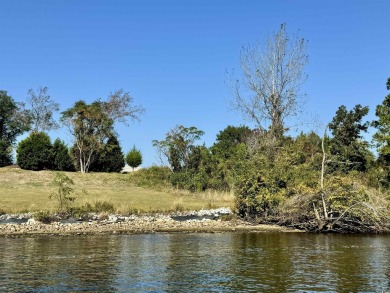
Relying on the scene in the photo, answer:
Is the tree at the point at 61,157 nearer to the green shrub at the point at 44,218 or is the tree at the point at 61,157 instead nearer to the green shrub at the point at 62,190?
the green shrub at the point at 62,190

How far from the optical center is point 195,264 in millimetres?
13609

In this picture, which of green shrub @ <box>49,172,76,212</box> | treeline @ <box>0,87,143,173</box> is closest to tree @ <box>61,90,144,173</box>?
treeline @ <box>0,87,143,173</box>

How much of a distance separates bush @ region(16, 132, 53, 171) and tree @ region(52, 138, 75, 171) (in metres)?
0.65

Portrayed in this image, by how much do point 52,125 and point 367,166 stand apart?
159 feet

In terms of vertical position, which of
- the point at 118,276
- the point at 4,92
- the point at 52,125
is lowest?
the point at 118,276

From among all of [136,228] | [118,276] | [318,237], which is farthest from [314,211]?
[118,276]

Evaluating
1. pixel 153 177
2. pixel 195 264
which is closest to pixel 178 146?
pixel 153 177

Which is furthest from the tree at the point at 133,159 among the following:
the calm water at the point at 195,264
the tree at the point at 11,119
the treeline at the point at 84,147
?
the calm water at the point at 195,264

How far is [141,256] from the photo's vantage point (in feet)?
49.8

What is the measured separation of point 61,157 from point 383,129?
1383 inches

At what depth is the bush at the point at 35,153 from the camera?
51656 millimetres

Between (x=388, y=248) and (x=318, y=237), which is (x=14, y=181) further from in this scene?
(x=388, y=248)

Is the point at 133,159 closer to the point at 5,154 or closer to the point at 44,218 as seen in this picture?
the point at 5,154

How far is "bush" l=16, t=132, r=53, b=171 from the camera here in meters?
51.7
